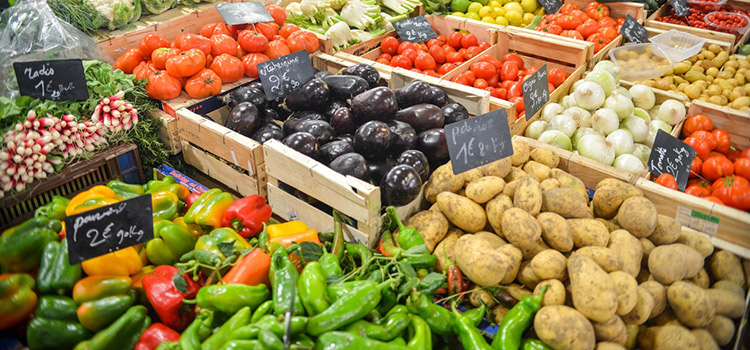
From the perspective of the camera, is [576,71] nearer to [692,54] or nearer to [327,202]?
[692,54]

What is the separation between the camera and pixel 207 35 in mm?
3531

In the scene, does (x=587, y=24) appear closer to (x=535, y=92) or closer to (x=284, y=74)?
(x=535, y=92)

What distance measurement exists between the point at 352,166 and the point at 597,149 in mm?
1547

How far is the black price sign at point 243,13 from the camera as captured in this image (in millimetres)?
3484

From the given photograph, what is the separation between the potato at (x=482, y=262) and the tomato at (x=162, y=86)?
194cm

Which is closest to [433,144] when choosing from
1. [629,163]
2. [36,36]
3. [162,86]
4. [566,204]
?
[566,204]

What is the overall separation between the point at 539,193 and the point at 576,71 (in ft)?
6.92

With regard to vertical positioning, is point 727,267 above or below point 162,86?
below

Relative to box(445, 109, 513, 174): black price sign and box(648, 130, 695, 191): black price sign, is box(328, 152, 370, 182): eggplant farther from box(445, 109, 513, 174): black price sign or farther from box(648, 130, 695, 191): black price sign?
box(648, 130, 695, 191): black price sign

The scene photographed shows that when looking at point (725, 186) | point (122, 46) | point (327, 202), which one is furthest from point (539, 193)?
point (122, 46)

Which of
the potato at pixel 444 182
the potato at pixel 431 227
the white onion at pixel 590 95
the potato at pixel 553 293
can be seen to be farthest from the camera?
the white onion at pixel 590 95

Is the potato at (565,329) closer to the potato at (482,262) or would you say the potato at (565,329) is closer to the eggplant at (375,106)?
the potato at (482,262)

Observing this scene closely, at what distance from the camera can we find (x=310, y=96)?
9.17 ft

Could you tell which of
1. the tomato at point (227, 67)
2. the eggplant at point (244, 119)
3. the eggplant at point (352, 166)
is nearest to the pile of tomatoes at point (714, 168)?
the eggplant at point (352, 166)
